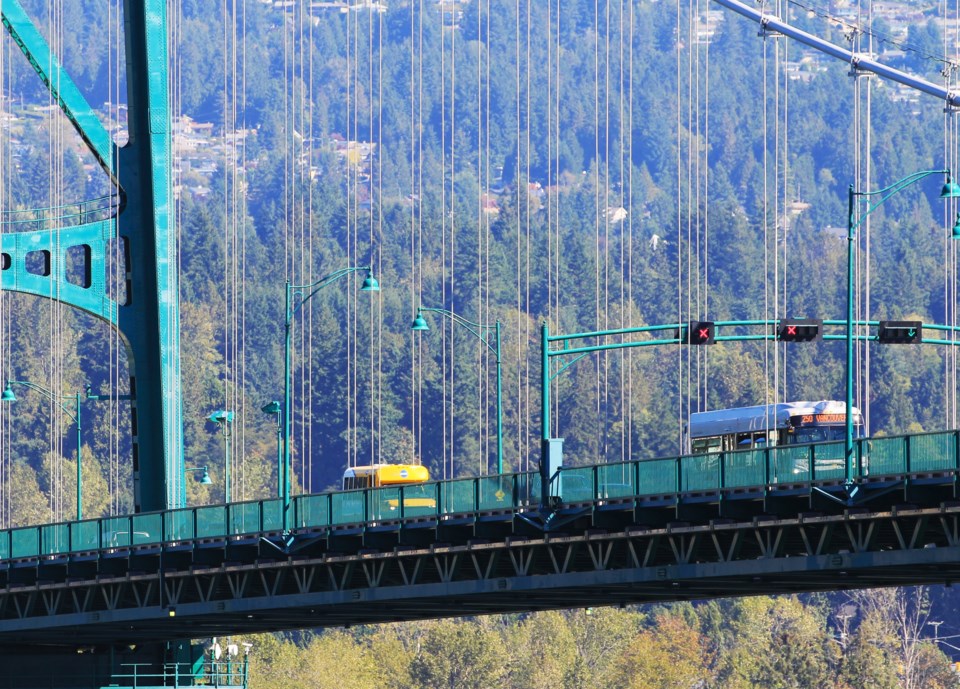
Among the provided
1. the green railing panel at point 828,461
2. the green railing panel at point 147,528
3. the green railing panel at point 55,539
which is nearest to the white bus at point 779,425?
the green railing panel at point 147,528

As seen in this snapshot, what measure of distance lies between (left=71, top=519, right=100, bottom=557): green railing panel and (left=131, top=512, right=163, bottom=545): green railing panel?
1.44 metres

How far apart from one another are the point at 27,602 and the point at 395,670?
290 ft

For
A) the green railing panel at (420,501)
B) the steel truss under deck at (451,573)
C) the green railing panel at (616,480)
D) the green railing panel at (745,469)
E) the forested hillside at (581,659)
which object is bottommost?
the forested hillside at (581,659)

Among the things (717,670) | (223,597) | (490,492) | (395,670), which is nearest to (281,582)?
(223,597)

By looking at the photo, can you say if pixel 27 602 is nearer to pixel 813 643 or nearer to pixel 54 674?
pixel 54 674

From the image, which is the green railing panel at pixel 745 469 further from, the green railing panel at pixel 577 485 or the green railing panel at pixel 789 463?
the green railing panel at pixel 577 485

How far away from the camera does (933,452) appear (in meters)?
54.5

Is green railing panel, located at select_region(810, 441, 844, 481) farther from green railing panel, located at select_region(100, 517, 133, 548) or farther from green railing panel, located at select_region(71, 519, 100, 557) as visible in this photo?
green railing panel, located at select_region(71, 519, 100, 557)

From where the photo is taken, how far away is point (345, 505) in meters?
69.9

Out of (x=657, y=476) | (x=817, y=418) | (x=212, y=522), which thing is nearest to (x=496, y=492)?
(x=657, y=476)

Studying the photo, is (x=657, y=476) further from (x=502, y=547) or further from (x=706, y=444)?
(x=706, y=444)

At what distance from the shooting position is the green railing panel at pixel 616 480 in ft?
203

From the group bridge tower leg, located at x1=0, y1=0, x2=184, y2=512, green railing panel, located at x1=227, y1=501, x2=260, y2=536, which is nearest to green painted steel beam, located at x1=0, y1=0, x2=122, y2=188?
bridge tower leg, located at x1=0, y1=0, x2=184, y2=512

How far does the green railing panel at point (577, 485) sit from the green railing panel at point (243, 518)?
11820 millimetres
